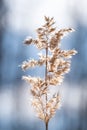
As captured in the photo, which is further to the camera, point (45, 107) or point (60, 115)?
point (60, 115)

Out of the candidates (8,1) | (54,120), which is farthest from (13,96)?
(8,1)

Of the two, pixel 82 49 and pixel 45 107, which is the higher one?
pixel 82 49

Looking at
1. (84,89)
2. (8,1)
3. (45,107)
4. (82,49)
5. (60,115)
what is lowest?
(45,107)

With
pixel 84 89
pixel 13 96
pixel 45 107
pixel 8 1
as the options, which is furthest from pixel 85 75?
pixel 45 107

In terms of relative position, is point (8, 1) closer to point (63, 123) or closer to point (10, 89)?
point (10, 89)

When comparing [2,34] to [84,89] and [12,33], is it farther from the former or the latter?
[84,89]

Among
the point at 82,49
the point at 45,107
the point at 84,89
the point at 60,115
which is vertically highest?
the point at 82,49
